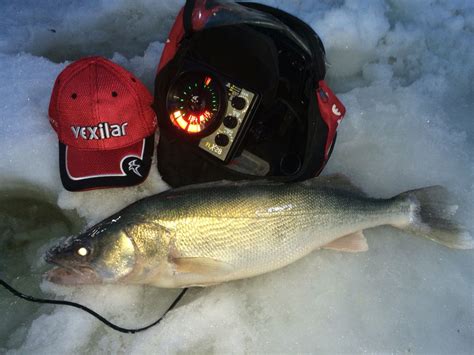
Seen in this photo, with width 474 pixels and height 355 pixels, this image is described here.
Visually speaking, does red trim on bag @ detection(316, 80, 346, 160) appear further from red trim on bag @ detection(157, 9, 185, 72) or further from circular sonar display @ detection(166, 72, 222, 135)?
red trim on bag @ detection(157, 9, 185, 72)

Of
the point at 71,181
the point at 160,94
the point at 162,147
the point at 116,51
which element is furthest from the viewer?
the point at 116,51

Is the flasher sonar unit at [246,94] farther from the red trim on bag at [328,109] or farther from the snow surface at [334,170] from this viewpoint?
the snow surface at [334,170]

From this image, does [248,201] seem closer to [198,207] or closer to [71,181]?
[198,207]

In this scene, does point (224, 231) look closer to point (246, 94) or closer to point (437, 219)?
point (246, 94)

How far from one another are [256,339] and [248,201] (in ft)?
2.40

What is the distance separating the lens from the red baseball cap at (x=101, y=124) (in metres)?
2.06

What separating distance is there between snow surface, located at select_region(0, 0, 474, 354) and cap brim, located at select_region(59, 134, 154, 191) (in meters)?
0.18

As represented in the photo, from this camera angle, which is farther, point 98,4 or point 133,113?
point 98,4

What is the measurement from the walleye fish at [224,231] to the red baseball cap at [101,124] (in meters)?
0.24

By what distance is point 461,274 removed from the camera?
7.98ft

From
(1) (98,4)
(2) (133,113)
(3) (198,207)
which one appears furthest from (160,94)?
(1) (98,4)

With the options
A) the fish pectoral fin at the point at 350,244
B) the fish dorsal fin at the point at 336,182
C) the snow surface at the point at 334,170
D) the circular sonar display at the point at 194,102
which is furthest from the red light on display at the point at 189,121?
the fish pectoral fin at the point at 350,244

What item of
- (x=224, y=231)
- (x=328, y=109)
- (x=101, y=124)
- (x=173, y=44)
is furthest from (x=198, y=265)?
(x=173, y=44)

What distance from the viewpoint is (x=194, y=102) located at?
1.99 m
